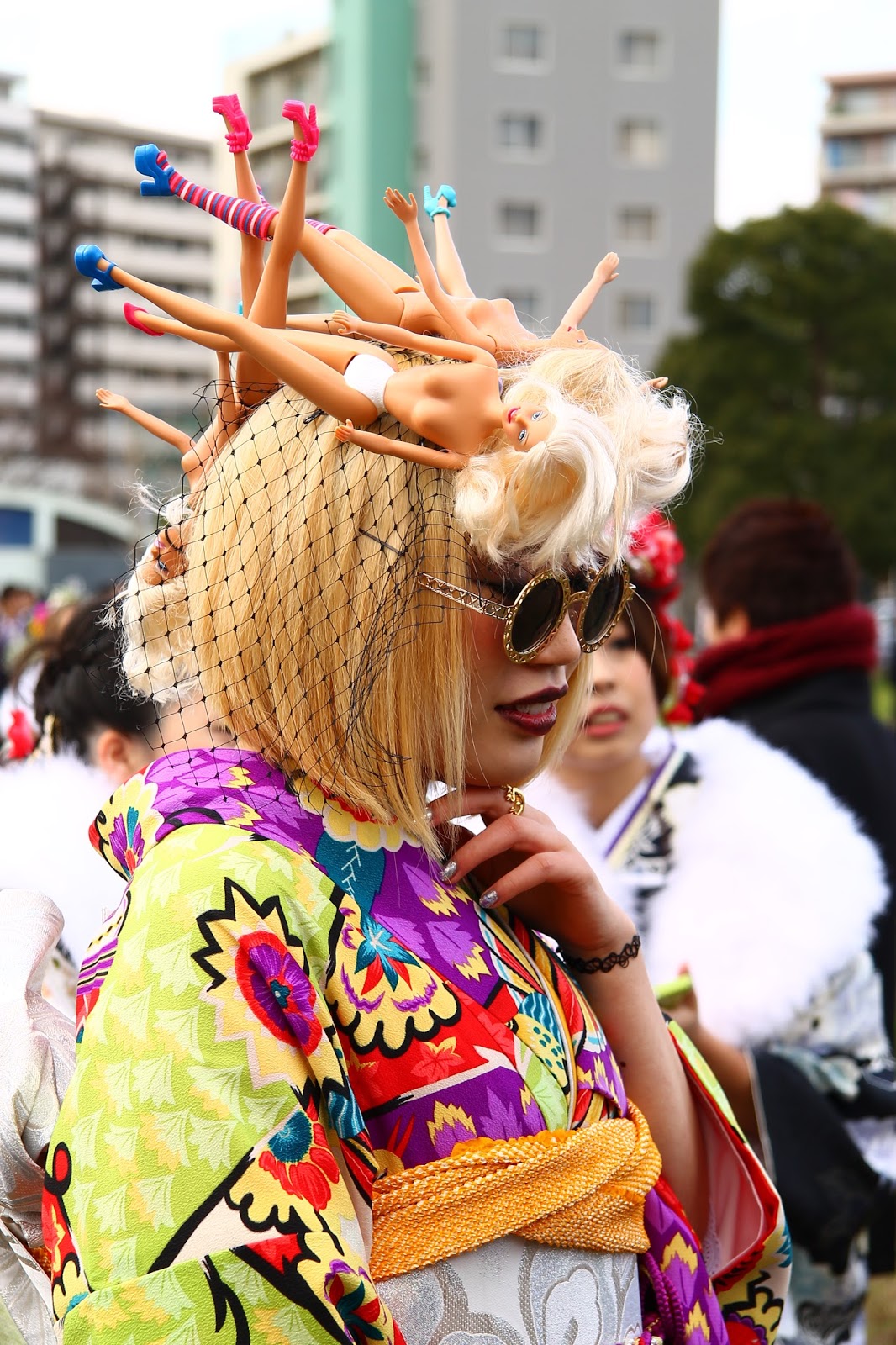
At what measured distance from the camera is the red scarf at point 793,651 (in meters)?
3.86

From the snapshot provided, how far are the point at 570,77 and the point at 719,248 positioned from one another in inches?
583

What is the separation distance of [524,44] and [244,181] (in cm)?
4222

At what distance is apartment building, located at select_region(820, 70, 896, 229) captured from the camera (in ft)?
246

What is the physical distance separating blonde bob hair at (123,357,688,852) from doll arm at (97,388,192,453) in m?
0.19

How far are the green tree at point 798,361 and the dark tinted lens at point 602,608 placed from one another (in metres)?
26.2

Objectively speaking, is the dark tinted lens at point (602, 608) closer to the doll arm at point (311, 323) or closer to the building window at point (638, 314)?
the doll arm at point (311, 323)

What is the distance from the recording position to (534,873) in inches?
58.5

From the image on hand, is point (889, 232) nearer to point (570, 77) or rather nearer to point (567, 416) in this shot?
point (570, 77)

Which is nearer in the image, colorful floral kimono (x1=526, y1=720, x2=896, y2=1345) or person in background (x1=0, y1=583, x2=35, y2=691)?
colorful floral kimono (x1=526, y1=720, x2=896, y2=1345)

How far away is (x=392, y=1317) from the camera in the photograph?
119 centimetres

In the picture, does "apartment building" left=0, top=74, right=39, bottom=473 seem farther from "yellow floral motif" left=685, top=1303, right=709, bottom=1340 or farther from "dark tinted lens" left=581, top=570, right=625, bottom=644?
"yellow floral motif" left=685, top=1303, right=709, bottom=1340

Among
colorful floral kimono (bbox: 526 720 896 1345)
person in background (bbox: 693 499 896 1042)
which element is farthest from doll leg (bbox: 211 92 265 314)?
person in background (bbox: 693 499 896 1042)

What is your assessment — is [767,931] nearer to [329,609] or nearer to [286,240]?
[329,609]

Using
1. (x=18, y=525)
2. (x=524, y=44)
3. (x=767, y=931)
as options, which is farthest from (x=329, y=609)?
(x=524, y=44)
